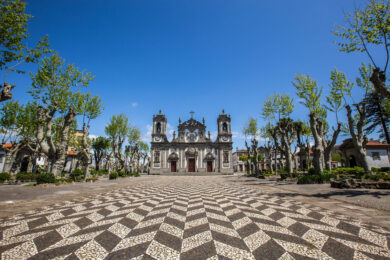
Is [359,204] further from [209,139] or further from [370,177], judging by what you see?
[209,139]

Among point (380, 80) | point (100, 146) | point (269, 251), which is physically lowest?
point (269, 251)

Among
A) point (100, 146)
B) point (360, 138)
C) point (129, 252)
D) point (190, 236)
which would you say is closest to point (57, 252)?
point (129, 252)

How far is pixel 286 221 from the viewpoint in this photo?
12.1 feet

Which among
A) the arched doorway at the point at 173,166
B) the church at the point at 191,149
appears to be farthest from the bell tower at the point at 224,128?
the arched doorway at the point at 173,166

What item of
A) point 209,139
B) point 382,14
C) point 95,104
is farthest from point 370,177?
point 209,139

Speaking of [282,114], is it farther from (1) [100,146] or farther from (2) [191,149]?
(1) [100,146]

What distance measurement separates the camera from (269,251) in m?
2.37

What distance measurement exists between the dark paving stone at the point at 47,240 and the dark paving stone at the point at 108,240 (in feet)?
2.22

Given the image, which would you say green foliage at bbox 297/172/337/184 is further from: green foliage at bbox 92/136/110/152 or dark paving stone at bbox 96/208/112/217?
green foliage at bbox 92/136/110/152

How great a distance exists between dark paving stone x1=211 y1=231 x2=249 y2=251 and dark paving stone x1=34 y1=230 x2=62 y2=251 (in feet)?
9.10

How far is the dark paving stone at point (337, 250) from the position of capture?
2211 millimetres

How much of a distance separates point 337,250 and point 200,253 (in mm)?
2127

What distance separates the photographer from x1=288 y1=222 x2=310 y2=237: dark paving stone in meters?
3.01

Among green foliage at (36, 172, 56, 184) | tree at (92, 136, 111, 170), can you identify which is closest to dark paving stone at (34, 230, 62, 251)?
green foliage at (36, 172, 56, 184)
